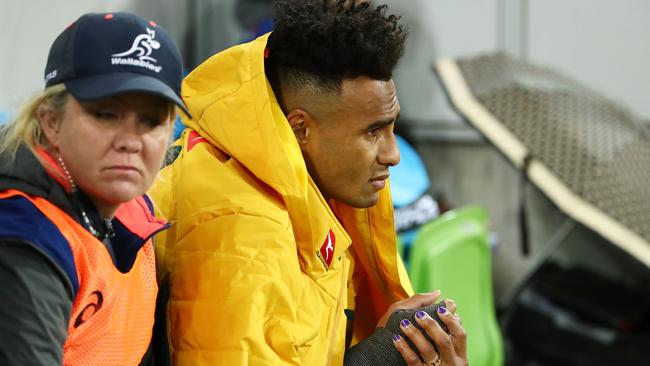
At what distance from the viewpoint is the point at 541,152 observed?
144 inches

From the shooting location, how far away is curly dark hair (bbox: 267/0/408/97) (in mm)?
1661

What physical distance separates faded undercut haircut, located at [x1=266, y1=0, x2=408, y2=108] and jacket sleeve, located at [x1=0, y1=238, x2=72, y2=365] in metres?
0.67

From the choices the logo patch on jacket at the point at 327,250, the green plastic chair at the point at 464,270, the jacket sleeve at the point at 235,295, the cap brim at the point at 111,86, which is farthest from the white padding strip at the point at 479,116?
the cap brim at the point at 111,86

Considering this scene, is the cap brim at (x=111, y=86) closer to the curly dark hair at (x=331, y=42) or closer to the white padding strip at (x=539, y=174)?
the curly dark hair at (x=331, y=42)

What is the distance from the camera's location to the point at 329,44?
166 cm

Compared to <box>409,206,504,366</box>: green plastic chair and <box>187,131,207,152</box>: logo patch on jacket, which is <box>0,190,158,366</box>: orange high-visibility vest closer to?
<box>187,131,207,152</box>: logo patch on jacket

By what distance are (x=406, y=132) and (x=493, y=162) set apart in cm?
47

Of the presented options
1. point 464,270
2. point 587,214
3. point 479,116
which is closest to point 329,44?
point 464,270

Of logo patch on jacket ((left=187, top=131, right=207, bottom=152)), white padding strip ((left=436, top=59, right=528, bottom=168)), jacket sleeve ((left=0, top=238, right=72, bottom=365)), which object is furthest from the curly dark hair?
white padding strip ((left=436, top=59, right=528, bottom=168))

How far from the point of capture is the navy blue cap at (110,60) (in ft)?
4.05

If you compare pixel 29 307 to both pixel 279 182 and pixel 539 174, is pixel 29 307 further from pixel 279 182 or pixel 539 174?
pixel 539 174

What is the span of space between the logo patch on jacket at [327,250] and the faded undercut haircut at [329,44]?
0.25m

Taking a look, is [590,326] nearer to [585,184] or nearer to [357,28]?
[585,184]

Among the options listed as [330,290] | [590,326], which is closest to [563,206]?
[590,326]
